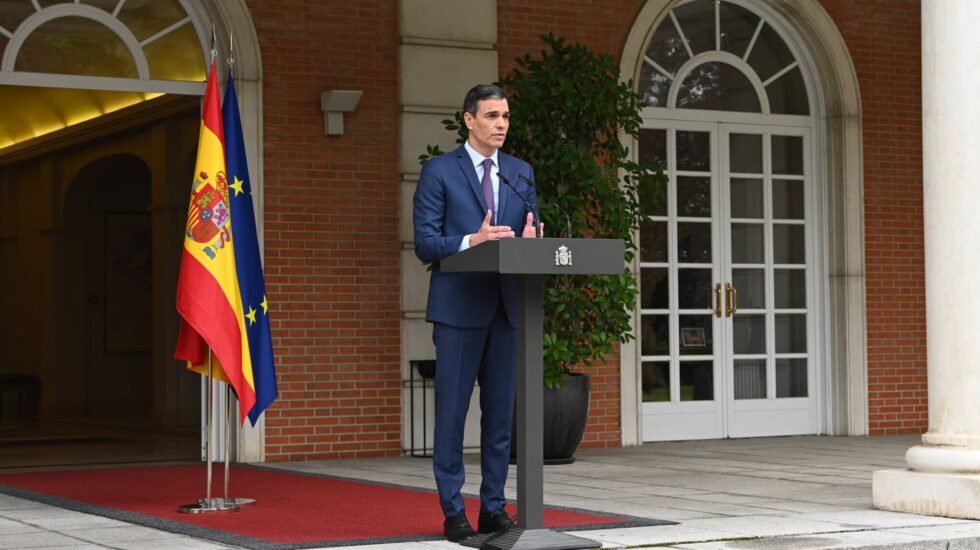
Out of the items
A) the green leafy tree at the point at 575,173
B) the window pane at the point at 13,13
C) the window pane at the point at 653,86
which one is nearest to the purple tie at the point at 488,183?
the green leafy tree at the point at 575,173

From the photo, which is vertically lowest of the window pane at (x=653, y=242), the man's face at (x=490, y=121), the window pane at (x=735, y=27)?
the window pane at (x=653, y=242)

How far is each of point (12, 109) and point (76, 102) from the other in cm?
97

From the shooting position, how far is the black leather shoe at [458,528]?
4859 millimetres

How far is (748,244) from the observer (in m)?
10.3

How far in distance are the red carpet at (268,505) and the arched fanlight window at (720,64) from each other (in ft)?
12.9

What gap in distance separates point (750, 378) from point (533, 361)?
19.9 feet

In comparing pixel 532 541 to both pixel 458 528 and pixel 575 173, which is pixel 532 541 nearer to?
pixel 458 528

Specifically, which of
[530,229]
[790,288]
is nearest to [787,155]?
[790,288]

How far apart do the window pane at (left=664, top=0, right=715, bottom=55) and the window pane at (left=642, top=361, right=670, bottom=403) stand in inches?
84.5

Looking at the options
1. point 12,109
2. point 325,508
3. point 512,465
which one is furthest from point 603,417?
point 12,109

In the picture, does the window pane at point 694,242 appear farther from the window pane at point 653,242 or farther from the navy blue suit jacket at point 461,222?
the navy blue suit jacket at point 461,222

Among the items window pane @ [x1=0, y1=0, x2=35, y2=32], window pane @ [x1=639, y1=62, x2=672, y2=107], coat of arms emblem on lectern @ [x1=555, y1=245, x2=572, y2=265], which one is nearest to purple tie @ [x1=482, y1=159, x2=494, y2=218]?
coat of arms emblem on lectern @ [x1=555, y1=245, x2=572, y2=265]

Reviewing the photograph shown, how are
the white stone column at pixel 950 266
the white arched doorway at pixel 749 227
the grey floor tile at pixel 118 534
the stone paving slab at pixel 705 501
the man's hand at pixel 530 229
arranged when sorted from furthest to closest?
the white arched doorway at pixel 749 227 < the white stone column at pixel 950 266 < the grey floor tile at pixel 118 534 < the stone paving slab at pixel 705 501 < the man's hand at pixel 530 229

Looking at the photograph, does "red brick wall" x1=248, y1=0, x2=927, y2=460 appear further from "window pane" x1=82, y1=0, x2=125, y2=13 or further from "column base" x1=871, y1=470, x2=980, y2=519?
"column base" x1=871, y1=470, x2=980, y2=519
